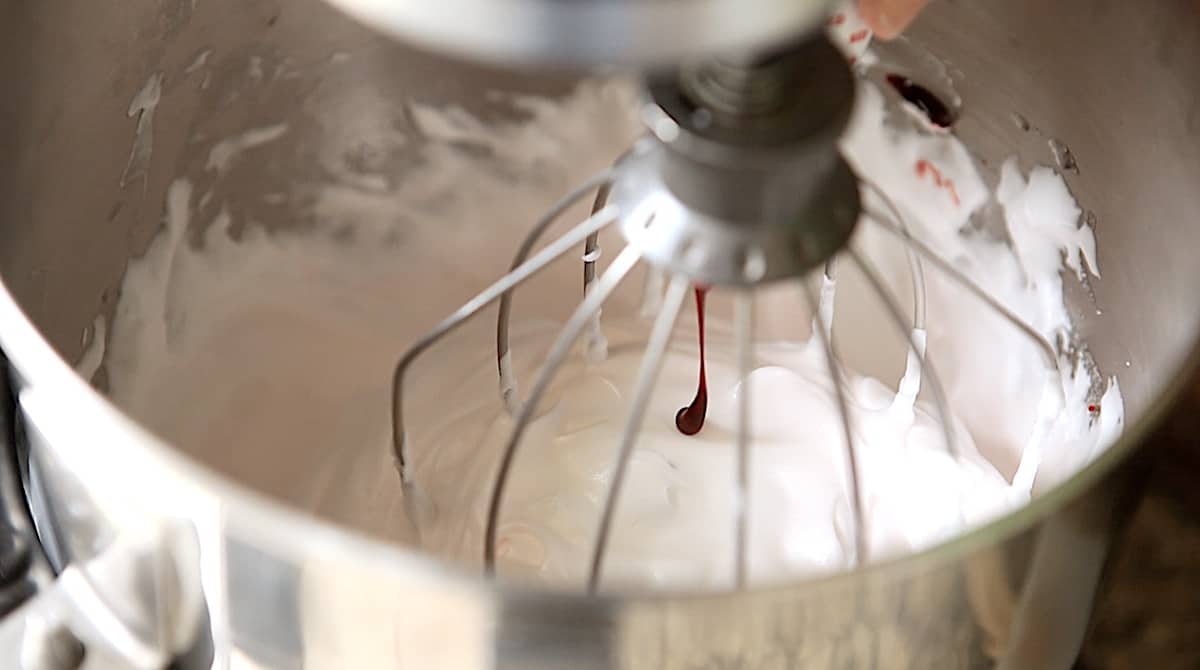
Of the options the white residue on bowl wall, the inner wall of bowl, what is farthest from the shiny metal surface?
the white residue on bowl wall

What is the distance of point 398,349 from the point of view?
86 cm

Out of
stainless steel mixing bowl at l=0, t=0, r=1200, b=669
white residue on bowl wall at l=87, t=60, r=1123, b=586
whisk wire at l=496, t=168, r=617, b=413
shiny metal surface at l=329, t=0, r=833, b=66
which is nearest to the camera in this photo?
shiny metal surface at l=329, t=0, r=833, b=66

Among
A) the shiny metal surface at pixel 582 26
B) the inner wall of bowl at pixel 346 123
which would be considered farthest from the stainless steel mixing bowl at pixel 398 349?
the shiny metal surface at pixel 582 26

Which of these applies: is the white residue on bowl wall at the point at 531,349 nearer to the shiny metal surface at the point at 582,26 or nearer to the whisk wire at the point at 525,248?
the whisk wire at the point at 525,248

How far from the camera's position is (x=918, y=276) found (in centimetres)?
79

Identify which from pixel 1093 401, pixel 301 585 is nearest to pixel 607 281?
pixel 301 585

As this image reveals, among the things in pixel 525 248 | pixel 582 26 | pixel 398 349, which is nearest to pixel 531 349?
pixel 398 349

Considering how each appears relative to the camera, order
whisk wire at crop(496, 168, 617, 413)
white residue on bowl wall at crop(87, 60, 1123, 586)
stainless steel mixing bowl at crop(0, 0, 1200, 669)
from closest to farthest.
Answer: stainless steel mixing bowl at crop(0, 0, 1200, 669) < whisk wire at crop(496, 168, 617, 413) < white residue on bowl wall at crop(87, 60, 1123, 586)

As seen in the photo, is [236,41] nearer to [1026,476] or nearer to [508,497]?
[508,497]

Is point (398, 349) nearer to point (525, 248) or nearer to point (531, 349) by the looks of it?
point (531, 349)

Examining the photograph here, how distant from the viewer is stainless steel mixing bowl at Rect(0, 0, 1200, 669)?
0.38 meters

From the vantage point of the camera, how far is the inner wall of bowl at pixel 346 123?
60 cm

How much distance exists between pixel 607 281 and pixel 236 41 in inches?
14.0

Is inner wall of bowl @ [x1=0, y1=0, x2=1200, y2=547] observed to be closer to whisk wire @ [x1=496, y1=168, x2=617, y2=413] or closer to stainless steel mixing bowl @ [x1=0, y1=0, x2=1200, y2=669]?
stainless steel mixing bowl @ [x1=0, y1=0, x2=1200, y2=669]
